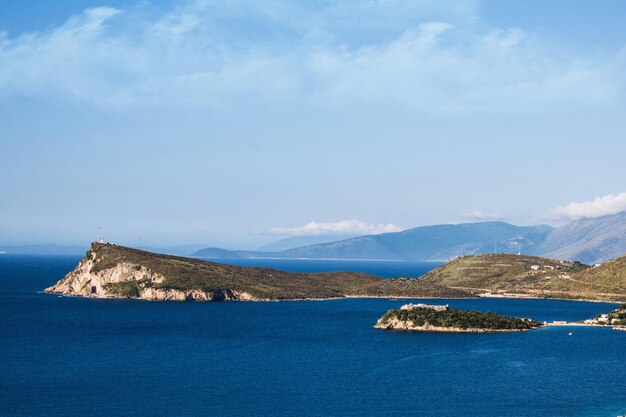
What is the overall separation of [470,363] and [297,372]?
3362cm

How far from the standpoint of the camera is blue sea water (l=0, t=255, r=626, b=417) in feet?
389

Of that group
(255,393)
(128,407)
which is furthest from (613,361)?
(128,407)

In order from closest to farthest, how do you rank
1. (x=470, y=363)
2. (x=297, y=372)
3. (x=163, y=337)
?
1. (x=297, y=372)
2. (x=470, y=363)
3. (x=163, y=337)

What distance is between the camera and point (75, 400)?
121m

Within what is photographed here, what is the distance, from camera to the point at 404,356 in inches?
6594

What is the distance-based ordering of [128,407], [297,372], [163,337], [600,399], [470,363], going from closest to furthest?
[128,407]
[600,399]
[297,372]
[470,363]
[163,337]

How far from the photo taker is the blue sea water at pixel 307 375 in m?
119

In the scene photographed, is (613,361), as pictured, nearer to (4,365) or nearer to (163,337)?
(163,337)

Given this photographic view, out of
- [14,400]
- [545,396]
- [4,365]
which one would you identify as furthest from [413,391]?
[4,365]

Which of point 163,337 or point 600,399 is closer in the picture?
point 600,399

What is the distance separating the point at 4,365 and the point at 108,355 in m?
20.5

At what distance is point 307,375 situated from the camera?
5719 inches

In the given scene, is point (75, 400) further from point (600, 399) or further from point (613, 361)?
point (613, 361)

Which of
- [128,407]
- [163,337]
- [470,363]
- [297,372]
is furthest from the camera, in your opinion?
[163,337]
